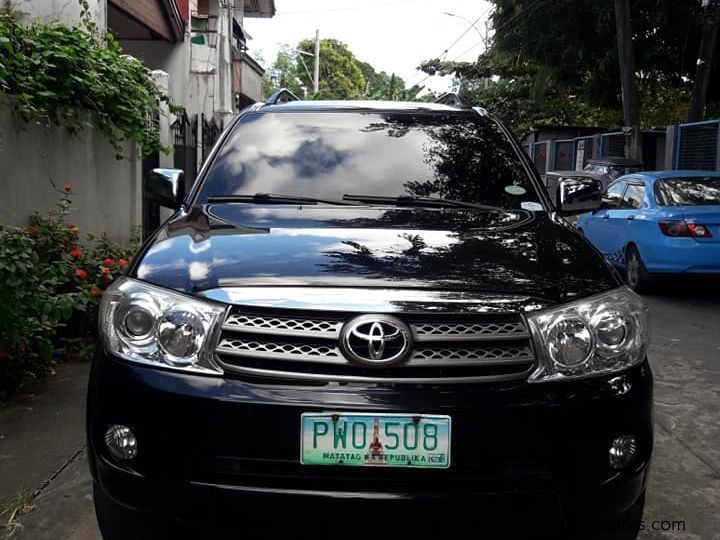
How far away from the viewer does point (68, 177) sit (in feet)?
20.0

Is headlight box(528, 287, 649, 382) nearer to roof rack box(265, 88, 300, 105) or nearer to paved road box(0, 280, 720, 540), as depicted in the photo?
paved road box(0, 280, 720, 540)

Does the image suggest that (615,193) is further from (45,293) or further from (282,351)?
(282,351)

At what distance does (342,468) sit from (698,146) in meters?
15.2

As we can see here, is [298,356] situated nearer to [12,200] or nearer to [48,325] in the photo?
[48,325]

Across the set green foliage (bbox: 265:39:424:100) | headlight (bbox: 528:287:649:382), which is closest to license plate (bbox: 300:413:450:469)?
headlight (bbox: 528:287:649:382)

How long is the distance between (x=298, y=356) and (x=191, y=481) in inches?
18.0

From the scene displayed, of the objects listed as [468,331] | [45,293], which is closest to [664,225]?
[45,293]

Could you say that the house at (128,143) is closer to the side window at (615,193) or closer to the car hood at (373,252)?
the car hood at (373,252)

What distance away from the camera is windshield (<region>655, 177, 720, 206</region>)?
852cm

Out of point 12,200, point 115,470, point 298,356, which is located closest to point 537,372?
point 298,356

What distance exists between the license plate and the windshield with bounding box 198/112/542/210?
145cm

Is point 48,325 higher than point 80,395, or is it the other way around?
point 48,325

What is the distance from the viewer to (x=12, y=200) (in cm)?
512

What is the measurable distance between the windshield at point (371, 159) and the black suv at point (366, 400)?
0.99m
